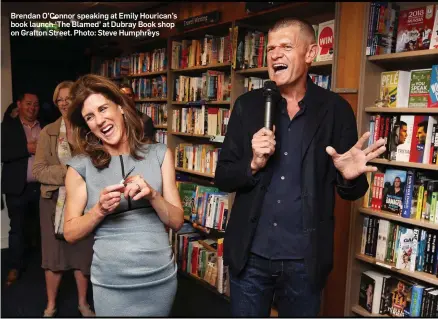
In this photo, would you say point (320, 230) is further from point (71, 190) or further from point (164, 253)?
point (71, 190)

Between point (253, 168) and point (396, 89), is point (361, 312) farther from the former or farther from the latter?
point (253, 168)

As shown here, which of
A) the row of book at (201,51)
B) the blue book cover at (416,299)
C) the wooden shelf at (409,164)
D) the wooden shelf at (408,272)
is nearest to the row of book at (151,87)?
the row of book at (201,51)

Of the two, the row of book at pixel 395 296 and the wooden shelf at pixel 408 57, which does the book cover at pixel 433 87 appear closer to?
the wooden shelf at pixel 408 57

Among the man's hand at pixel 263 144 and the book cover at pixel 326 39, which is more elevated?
the book cover at pixel 326 39

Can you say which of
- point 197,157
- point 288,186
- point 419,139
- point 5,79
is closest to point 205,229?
point 197,157

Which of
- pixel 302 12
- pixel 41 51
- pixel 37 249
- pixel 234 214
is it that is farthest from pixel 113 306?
pixel 41 51

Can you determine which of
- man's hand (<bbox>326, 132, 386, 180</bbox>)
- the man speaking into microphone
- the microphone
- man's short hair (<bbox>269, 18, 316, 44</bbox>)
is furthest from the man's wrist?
man's short hair (<bbox>269, 18, 316, 44</bbox>)

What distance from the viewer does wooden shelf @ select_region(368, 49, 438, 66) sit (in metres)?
2.05

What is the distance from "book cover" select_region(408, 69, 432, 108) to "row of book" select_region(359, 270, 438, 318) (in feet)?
3.42

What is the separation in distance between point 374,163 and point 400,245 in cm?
50

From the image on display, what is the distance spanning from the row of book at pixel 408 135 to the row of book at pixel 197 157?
1.46 metres

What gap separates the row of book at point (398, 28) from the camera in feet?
7.04

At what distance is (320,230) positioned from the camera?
1.43 m

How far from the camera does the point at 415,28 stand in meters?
2.20
